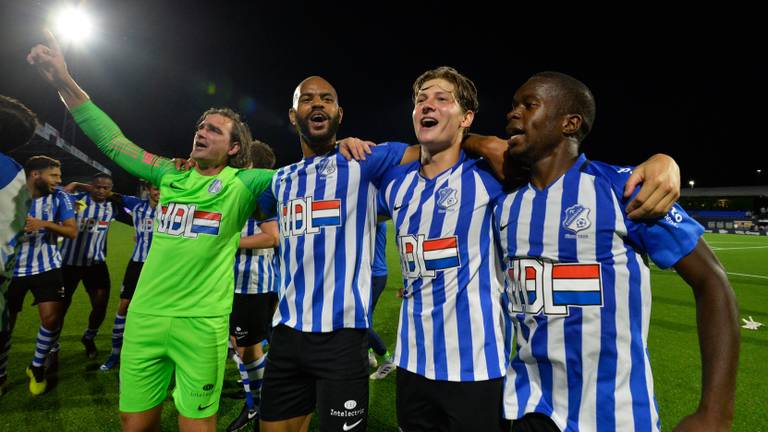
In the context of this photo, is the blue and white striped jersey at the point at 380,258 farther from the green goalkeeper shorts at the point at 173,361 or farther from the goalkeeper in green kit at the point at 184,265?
the green goalkeeper shorts at the point at 173,361

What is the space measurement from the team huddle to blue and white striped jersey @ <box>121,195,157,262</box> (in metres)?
2.71

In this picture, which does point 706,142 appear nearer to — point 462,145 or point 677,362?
point 677,362

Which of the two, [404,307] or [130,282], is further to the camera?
[130,282]

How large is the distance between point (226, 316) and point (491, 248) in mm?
1722

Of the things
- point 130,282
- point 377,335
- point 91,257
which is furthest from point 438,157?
point 91,257

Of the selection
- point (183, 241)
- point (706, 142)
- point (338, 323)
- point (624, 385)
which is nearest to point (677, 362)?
point (624, 385)

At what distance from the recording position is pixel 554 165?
1.55m

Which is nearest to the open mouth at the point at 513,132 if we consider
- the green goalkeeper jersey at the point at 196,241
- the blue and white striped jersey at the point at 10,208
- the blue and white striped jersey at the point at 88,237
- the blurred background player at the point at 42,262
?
the green goalkeeper jersey at the point at 196,241

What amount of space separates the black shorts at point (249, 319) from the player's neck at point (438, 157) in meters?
2.53

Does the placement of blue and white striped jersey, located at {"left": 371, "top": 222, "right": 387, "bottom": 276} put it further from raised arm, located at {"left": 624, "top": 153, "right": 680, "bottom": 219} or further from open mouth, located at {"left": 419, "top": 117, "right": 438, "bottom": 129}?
raised arm, located at {"left": 624, "top": 153, "right": 680, "bottom": 219}

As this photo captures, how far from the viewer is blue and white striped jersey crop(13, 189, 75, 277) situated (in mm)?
4121

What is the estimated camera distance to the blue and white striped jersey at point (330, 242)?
198 cm

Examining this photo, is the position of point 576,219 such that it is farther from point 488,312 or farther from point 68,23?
point 68,23

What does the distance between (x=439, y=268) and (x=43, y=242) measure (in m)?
4.85
